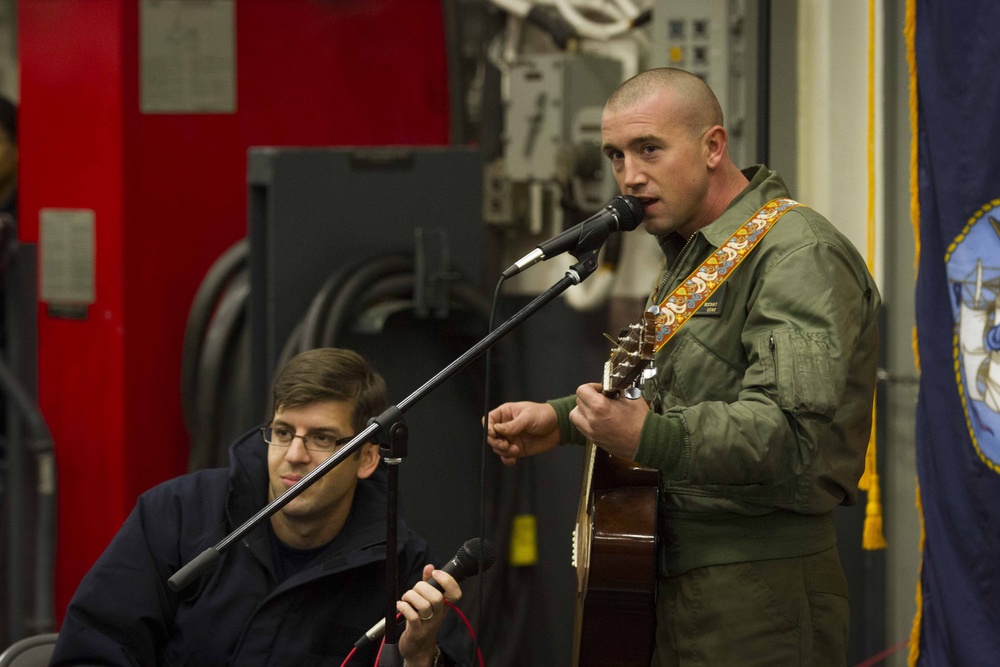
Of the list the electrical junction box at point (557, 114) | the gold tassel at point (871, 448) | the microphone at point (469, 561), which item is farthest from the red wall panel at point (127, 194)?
the microphone at point (469, 561)

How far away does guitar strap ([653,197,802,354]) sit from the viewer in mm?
2262

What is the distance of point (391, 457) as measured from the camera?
2033 millimetres

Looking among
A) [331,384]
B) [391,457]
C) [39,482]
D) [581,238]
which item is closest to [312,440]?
[331,384]

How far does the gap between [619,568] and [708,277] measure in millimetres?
498

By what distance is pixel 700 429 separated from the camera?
2.03m

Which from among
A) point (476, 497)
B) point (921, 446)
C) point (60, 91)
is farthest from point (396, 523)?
point (60, 91)

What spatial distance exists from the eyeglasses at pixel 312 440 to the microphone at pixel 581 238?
59 cm

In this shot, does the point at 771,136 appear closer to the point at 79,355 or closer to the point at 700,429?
the point at 700,429

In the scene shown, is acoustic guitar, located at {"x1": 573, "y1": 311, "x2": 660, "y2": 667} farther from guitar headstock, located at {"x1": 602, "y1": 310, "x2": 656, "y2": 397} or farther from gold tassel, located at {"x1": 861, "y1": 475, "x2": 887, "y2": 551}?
gold tassel, located at {"x1": 861, "y1": 475, "x2": 887, "y2": 551}

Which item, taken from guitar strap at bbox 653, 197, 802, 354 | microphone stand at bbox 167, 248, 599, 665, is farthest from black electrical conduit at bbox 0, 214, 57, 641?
guitar strap at bbox 653, 197, 802, 354

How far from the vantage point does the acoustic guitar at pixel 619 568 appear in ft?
7.41

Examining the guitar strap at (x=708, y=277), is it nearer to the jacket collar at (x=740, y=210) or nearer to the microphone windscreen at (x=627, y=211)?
the jacket collar at (x=740, y=210)

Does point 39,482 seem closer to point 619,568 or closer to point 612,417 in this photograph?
point 619,568

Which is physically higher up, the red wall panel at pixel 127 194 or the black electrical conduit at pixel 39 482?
the red wall panel at pixel 127 194
